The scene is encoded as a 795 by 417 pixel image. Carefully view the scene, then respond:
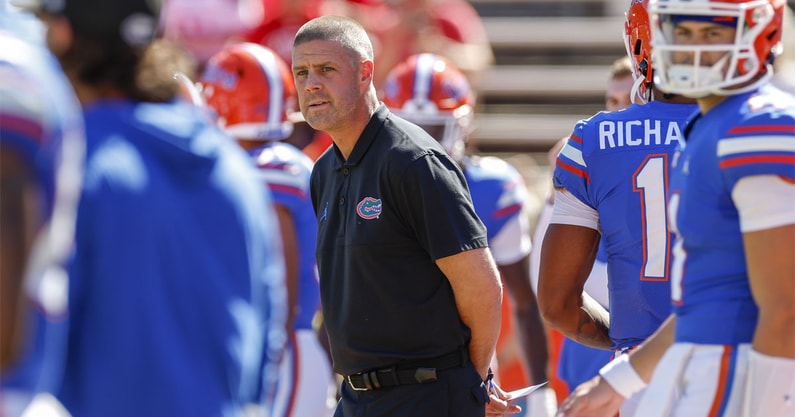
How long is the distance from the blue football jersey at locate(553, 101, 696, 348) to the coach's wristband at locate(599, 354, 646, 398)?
703 millimetres

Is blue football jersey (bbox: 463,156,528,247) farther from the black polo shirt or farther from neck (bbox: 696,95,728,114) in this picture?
neck (bbox: 696,95,728,114)

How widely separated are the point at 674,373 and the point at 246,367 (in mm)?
1116

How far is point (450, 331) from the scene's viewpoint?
420 centimetres

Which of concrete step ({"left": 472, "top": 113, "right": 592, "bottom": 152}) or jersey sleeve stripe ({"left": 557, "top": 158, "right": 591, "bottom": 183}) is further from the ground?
jersey sleeve stripe ({"left": 557, "top": 158, "right": 591, "bottom": 183})

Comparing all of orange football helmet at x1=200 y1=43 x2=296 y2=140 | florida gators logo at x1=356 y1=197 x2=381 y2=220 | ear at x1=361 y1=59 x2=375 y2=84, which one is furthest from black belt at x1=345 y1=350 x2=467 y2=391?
orange football helmet at x1=200 y1=43 x2=296 y2=140

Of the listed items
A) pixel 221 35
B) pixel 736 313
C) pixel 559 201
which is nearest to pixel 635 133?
pixel 559 201

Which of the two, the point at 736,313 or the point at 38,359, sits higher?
the point at 38,359

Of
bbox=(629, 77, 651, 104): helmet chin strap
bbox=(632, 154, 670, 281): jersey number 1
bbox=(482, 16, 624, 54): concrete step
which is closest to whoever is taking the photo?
bbox=(632, 154, 670, 281): jersey number 1

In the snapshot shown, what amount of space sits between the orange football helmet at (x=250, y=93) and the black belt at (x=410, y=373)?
7.32 ft

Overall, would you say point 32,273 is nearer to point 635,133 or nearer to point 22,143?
point 22,143

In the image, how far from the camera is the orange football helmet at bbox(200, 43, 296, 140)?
6211 millimetres

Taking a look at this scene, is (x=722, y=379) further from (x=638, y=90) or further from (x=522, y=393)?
(x=638, y=90)

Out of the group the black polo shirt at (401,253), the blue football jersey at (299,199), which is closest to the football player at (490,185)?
the blue football jersey at (299,199)

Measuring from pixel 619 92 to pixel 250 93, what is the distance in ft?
5.94
